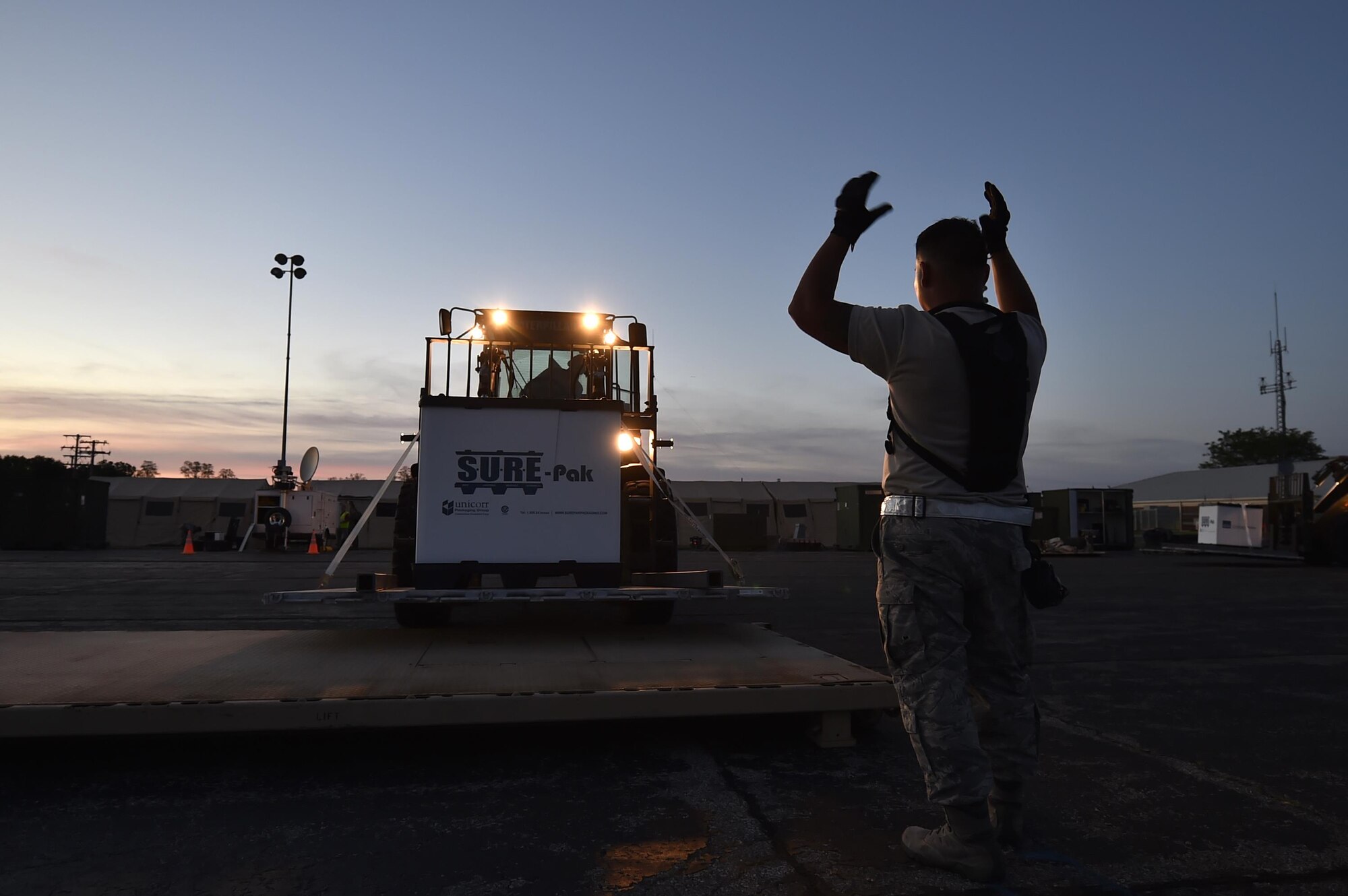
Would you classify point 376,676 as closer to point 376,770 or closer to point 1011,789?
point 376,770

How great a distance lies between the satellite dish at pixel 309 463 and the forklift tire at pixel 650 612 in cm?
2109

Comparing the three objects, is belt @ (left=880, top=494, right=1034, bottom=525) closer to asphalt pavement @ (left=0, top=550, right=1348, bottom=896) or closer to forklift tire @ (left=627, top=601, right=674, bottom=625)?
asphalt pavement @ (left=0, top=550, right=1348, bottom=896)

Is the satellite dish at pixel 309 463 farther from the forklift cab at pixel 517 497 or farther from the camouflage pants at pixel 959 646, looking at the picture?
the camouflage pants at pixel 959 646

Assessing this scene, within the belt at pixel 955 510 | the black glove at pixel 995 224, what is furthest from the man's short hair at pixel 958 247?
the belt at pixel 955 510

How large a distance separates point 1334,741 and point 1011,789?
2490 mm

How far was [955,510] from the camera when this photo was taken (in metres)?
2.34

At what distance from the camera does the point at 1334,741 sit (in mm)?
3855

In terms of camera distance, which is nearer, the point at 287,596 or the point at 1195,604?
the point at 287,596

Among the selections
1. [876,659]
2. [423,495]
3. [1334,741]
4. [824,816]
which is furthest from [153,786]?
[1334,741]

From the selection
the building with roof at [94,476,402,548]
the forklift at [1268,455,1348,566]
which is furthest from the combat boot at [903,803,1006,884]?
the building with roof at [94,476,402,548]

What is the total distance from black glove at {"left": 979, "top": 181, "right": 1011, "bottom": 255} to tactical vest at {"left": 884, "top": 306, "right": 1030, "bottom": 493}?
13.3 inches

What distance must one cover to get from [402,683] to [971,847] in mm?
2370

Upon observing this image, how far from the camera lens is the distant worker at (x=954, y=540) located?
228 centimetres

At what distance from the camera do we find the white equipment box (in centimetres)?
591
